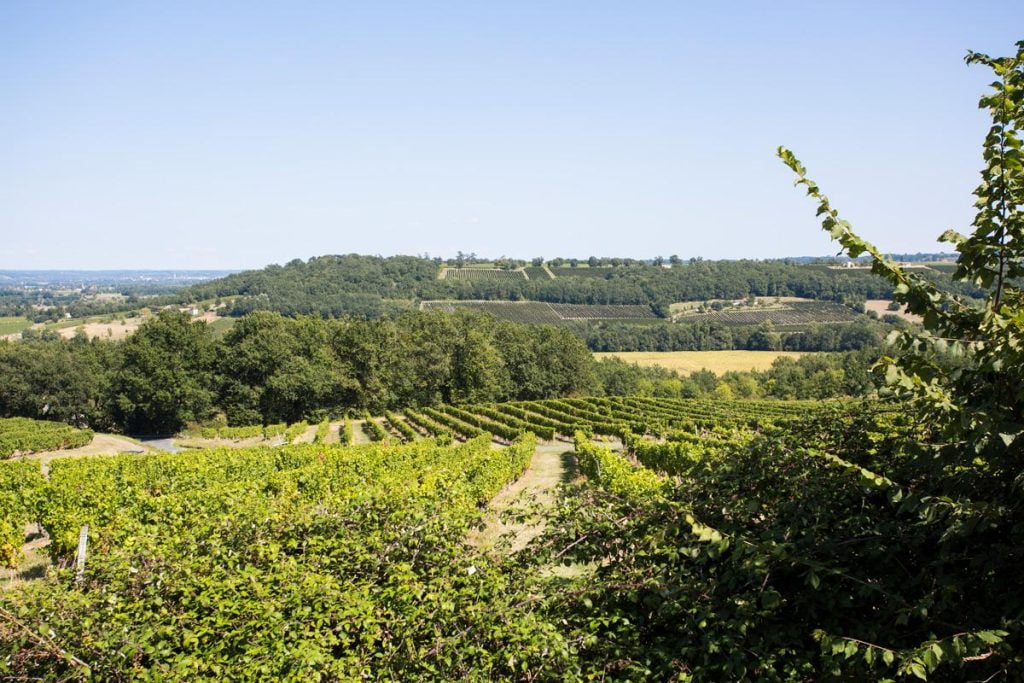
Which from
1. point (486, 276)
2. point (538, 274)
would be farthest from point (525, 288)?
point (538, 274)

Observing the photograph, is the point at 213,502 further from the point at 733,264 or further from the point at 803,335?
the point at 733,264

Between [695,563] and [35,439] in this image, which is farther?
[35,439]

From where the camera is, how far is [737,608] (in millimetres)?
4355

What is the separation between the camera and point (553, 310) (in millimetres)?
154375

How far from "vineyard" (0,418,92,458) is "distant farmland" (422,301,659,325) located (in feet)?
329

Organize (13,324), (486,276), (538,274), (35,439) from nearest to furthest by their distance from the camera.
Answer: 1. (35,439)
2. (13,324)
3. (486,276)
4. (538,274)

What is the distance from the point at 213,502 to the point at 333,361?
183ft

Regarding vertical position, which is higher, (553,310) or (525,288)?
(525,288)

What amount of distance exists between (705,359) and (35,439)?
10017 cm

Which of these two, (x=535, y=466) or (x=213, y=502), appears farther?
(x=535, y=466)

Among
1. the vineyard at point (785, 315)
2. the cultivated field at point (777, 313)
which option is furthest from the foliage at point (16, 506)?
the cultivated field at point (777, 313)

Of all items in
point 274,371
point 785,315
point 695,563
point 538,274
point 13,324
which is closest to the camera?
point 695,563

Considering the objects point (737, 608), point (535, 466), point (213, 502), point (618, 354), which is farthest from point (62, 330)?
point (737, 608)

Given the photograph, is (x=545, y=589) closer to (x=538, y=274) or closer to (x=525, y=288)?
(x=525, y=288)
